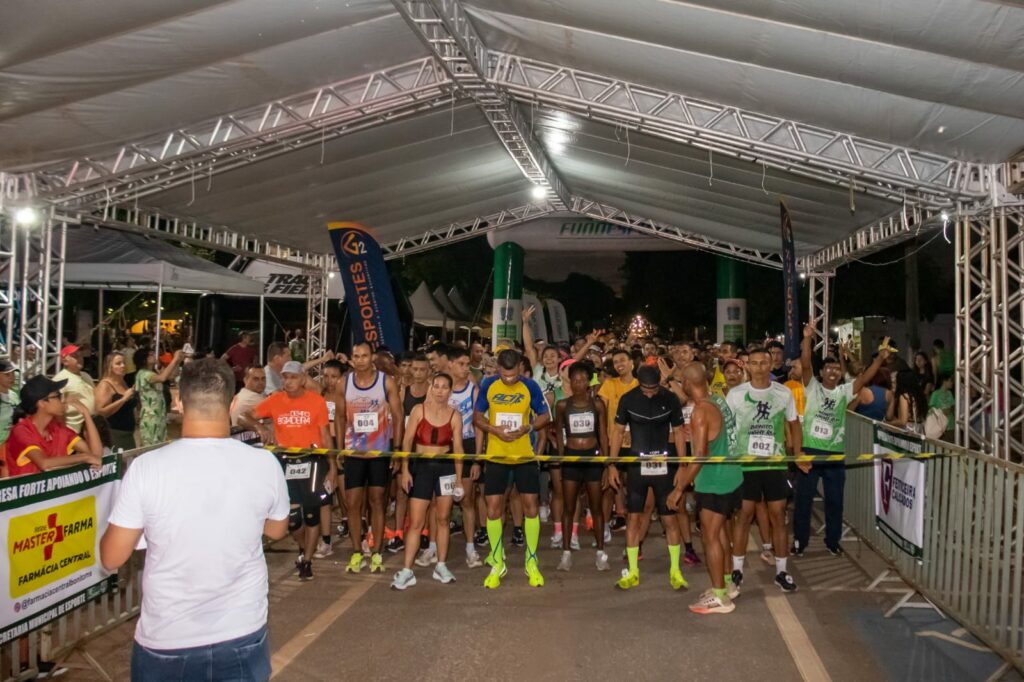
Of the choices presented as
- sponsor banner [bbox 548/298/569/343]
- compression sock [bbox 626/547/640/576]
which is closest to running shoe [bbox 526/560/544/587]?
compression sock [bbox 626/547/640/576]

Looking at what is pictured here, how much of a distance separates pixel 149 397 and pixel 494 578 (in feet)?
16.3

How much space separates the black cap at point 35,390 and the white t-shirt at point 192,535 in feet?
10.0

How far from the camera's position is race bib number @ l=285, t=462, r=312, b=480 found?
7.20m

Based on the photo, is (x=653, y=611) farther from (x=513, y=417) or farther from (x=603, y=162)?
(x=603, y=162)

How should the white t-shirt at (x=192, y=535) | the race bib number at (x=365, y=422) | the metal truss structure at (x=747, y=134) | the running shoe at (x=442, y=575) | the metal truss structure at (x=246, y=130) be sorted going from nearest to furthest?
the white t-shirt at (x=192, y=535), the running shoe at (x=442, y=575), the race bib number at (x=365, y=422), the metal truss structure at (x=747, y=134), the metal truss structure at (x=246, y=130)

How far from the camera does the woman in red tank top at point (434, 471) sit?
23.1ft

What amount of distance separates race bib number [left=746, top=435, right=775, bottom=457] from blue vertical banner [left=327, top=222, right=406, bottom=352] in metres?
5.63

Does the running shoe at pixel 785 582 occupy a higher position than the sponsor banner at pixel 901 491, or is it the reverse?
the sponsor banner at pixel 901 491

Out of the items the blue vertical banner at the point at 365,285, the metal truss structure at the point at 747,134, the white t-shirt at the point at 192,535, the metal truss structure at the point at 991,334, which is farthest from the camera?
the blue vertical banner at the point at 365,285

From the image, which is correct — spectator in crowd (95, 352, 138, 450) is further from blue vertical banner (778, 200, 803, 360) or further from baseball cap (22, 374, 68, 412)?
blue vertical banner (778, 200, 803, 360)

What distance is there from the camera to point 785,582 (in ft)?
22.9

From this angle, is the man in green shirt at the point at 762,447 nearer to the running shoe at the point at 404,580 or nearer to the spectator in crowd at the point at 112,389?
the running shoe at the point at 404,580

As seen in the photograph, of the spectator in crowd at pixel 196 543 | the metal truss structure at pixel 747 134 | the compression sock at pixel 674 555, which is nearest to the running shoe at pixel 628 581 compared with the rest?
the compression sock at pixel 674 555

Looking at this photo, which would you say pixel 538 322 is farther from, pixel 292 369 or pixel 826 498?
pixel 292 369
